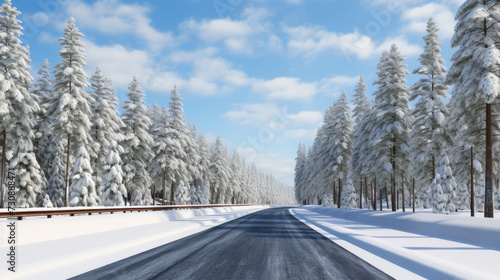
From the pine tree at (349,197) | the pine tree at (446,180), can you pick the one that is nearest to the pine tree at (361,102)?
the pine tree at (349,197)

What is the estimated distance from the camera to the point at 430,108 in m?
30.5

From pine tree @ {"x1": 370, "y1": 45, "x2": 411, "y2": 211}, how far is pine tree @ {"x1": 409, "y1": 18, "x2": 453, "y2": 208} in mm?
1164

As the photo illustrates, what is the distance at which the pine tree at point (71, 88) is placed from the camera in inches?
1236

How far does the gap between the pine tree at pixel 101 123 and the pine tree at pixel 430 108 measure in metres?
31.5

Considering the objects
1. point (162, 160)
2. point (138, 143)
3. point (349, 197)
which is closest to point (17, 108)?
point (138, 143)

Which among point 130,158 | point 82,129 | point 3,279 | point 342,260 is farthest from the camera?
point 130,158

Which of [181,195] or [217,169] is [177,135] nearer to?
[181,195]

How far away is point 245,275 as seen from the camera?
623 centimetres

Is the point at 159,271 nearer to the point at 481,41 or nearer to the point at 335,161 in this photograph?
the point at 481,41

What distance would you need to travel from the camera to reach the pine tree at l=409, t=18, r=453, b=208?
30.8 metres

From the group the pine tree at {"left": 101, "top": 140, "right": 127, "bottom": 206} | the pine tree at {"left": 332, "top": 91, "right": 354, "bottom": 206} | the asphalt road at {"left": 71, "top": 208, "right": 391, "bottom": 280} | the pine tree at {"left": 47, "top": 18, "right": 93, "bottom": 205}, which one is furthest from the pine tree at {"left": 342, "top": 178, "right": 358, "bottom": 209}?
the asphalt road at {"left": 71, "top": 208, "right": 391, "bottom": 280}

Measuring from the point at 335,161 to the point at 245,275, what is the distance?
143 ft

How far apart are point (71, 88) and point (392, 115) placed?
30.5 m

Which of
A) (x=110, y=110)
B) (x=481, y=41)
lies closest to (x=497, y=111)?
(x=481, y=41)
